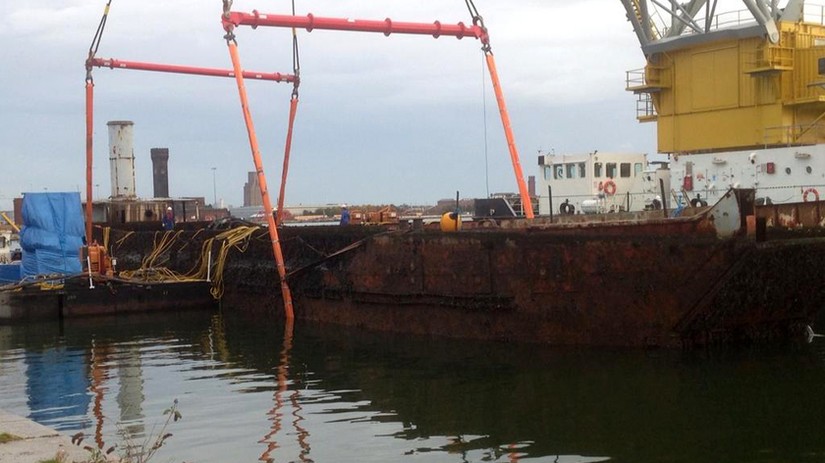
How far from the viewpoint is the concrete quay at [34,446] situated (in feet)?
26.0

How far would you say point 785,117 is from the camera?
25.5 m

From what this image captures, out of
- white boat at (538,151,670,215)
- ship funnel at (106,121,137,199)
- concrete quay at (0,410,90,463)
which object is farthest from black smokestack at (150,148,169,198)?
concrete quay at (0,410,90,463)

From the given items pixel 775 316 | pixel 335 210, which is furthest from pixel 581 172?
pixel 335 210

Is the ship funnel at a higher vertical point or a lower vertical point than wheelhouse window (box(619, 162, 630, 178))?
higher

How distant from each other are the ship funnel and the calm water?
16332mm

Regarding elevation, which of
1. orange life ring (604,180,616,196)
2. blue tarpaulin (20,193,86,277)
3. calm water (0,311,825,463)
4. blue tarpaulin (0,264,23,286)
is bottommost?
calm water (0,311,825,463)

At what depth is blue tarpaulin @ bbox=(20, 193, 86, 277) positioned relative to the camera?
26.1 metres

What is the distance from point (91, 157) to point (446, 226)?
1290 cm

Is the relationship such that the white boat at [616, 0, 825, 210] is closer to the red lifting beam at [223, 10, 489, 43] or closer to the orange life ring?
the orange life ring

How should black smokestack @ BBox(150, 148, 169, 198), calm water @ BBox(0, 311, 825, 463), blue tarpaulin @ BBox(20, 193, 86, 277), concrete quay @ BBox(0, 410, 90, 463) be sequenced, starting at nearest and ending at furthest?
concrete quay @ BBox(0, 410, 90, 463), calm water @ BBox(0, 311, 825, 463), blue tarpaulin @ BBox(20, 193, 86, 277), black smokestack @ BBox(150, 148, 169, 198)

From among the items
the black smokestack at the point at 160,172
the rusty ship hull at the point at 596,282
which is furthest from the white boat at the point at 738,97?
the black smokestack at the point at 160,172

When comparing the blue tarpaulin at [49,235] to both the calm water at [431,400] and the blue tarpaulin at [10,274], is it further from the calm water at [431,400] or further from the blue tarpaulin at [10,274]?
the calm water at [431,400]

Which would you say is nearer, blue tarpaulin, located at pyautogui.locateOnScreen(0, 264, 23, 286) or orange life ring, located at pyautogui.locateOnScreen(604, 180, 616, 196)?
blue tarpaulin, located at pyautogui.locateOnScreen(0, 264, 23, 286)

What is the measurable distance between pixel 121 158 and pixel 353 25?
15368 mm
